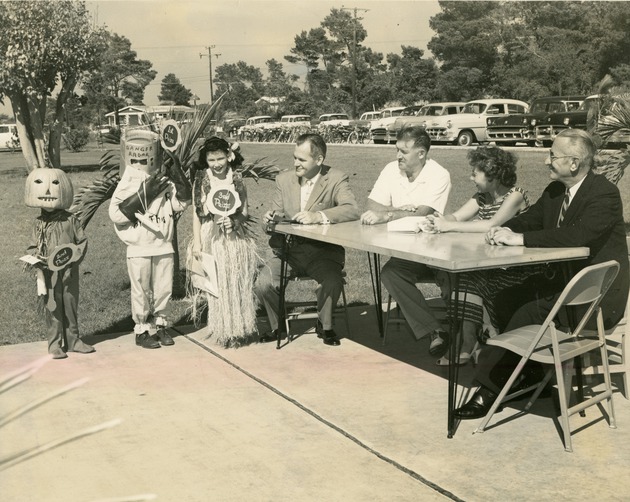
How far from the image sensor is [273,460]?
3.67 m

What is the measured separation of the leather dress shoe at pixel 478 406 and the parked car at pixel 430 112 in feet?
81.2

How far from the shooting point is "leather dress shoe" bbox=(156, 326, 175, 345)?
5656 mm

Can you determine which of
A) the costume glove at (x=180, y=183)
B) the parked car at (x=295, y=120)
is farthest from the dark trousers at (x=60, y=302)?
the parked car at (x=295, y=120)

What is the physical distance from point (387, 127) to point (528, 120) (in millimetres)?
6975

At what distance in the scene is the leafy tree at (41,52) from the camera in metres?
19.1

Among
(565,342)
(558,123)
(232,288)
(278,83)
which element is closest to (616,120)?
(232,288)

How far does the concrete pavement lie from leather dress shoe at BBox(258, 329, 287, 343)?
0.40 metres

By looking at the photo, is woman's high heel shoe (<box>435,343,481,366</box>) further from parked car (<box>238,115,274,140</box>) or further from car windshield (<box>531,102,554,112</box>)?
parked car (<box>238,115,274,140</box>)

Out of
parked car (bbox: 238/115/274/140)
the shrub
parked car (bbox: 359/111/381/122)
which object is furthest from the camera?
parked car (bbox: 238/115/274/140)

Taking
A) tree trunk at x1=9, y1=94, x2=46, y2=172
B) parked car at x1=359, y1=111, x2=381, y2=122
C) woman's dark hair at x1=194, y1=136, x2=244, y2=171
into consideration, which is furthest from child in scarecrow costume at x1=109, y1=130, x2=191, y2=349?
parked car at x1=359, y1=111, x2=381, y2=122

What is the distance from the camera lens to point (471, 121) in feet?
91.0

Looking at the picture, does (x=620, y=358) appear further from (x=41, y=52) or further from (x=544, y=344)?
(x=41, y=52)

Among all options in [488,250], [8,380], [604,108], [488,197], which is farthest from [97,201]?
[604,108]

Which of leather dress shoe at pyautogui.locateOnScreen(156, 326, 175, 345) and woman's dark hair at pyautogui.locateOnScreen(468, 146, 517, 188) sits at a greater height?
woman's dark hair at pyautogui.locateOnScreen(468, 146, 517, 188)
